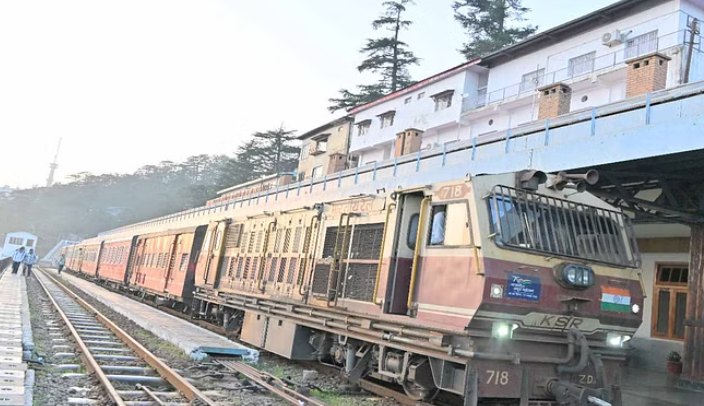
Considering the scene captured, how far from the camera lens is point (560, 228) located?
21.1ft

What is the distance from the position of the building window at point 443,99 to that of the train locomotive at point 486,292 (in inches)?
997

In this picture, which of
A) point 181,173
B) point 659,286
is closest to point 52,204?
point 181,173

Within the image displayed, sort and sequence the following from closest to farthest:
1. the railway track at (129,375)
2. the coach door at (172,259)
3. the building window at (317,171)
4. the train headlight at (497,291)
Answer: the train headlight at (497,291), the railway track at (129,375), the coach door at (172,259), the building window at (317,171)

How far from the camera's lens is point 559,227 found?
6438 mm

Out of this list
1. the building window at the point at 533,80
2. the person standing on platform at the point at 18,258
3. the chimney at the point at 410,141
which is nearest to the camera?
the chimney at the point at 410,141

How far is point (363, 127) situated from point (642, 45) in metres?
20.9

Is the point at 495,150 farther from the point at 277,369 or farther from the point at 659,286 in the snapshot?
the point at 277,369

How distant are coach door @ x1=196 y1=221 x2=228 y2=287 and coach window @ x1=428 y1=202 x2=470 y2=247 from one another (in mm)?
9137

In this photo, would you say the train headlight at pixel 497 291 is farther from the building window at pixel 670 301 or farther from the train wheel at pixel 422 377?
the building window at pixel 670 301

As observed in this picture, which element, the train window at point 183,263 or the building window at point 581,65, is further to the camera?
the building window at point 581,65

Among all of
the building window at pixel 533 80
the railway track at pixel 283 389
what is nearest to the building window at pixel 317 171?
the building window at pixel 533 80

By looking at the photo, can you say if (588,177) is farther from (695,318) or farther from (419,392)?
(695,318)

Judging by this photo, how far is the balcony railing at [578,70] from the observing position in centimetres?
2213

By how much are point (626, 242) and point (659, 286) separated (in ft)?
27.1
